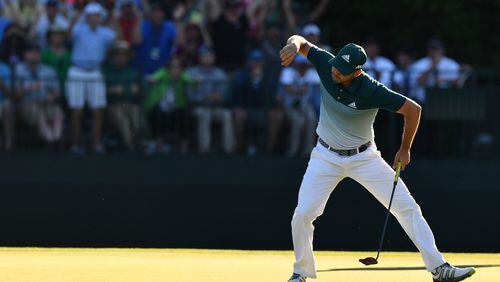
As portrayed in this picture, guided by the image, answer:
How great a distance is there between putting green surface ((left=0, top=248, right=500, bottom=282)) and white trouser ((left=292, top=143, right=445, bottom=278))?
0.52 metres

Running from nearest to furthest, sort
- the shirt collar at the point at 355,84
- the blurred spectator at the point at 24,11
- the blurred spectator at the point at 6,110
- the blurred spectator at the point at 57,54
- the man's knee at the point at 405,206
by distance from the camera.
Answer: the shirt collar at the point at 355,84, the man's knee at the point at 405,206, the blurred spectator at the point at 6,110, the blurred spectator at the point at 57,54, the blurred spectator at the point at 24,11

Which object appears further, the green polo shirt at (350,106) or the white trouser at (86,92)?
the white trouser at (86,92)

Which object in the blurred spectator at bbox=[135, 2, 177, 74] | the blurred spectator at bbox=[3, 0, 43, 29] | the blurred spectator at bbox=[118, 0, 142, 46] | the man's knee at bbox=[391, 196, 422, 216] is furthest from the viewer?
the blurred spectator at bbox=[3, 0, 43, 29]

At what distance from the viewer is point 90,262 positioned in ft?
36.7

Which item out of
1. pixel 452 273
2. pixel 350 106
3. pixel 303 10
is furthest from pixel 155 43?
pixel 452 273

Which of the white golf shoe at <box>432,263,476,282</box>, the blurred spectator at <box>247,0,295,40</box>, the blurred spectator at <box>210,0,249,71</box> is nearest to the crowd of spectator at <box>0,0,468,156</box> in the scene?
the blurred spectator at <box>210,0,249,71</box>

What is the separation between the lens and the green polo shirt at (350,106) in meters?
9.31

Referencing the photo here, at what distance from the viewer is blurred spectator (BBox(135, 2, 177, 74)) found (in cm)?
1630

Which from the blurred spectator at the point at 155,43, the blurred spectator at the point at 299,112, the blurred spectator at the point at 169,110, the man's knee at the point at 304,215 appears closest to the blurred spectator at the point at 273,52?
the blurred spectator at the point at 299,112

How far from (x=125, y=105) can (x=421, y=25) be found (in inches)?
312

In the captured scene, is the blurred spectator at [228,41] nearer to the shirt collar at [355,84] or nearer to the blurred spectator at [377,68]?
the blurred spectator at [377,68]

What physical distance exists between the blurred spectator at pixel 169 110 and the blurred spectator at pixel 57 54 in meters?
1.20

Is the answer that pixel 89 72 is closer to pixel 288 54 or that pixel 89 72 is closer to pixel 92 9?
pixel 92 9

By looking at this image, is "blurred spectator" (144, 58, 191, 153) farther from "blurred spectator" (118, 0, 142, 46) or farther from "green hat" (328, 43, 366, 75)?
"green hat" (328, 43, 366, 75)
